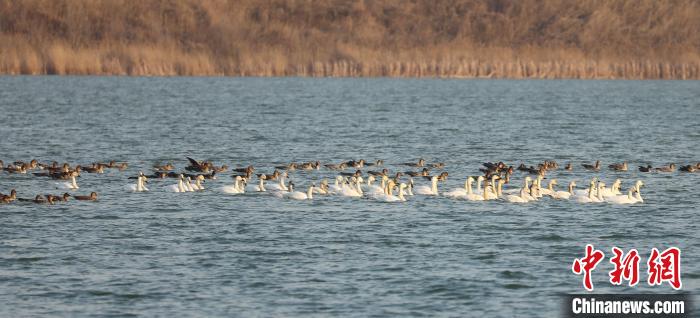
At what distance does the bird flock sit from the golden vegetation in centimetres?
8103

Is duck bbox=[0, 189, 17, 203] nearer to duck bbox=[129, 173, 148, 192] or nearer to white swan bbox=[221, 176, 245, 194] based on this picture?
duck bbox=[129, 173, 148, 192]

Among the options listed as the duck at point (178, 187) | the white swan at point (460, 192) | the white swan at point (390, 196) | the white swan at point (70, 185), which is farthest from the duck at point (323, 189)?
the white swan at point (70, 185)

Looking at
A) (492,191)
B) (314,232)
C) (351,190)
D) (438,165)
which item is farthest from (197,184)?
(438,165)

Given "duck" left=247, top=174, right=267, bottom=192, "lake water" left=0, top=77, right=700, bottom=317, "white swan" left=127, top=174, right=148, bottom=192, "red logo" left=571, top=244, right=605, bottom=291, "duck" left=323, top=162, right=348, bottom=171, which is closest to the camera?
"lake water" left=0, top=77, right=700, bottom=317

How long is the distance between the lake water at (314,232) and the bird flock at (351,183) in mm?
470

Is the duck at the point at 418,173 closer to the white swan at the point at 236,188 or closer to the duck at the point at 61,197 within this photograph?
the white swan at the point at 236,188

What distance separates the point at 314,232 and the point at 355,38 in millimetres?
129128

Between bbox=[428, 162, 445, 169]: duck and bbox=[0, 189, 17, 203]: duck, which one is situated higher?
bbox=[428, 162, 445, 169]: duck

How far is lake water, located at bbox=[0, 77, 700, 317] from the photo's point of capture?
22812 mm

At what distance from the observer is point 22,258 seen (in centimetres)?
2577

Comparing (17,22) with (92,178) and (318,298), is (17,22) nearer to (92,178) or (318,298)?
(92,178)

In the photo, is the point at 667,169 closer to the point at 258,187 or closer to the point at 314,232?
the point at 258,187

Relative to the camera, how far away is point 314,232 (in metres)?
29.2

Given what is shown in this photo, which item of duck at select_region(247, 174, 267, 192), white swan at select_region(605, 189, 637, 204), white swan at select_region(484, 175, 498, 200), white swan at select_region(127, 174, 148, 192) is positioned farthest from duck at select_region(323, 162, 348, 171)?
white swan at select_region(605, 189, 637, 204)
